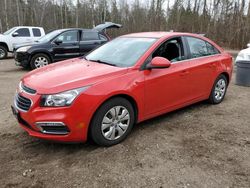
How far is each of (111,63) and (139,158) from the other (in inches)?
61.7

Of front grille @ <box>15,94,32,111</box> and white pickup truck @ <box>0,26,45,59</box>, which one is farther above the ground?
white pickup truck @ <box>0,26,45,59</box>

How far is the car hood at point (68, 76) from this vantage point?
135 inches

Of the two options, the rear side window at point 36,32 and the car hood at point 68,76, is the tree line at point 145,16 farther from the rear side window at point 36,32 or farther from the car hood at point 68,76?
the car hood at point 68,76

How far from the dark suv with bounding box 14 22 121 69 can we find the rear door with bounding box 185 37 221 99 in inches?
204

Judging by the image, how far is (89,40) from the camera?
37.6 ft

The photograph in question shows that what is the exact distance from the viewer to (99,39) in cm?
1180

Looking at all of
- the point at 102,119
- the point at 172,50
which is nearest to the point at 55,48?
the point at 172,50

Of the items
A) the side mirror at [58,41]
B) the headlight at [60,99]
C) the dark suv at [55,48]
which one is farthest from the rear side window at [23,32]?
the headlight at [60,99]

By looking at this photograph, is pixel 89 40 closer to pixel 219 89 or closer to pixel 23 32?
pixel 23 32

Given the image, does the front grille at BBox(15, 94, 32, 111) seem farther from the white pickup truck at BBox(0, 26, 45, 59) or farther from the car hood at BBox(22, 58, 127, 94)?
the white pickup truck at BBox(0, 26, 45, 59)

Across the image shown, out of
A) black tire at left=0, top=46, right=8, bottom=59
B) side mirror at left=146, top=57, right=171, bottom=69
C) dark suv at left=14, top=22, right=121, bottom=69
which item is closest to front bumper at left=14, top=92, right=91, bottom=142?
side mirror at left=146, top=57, right=171, bottom=69

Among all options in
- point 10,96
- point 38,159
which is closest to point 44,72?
point 38,159

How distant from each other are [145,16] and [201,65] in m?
25.6

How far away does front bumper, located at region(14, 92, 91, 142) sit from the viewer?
10.8 ft
